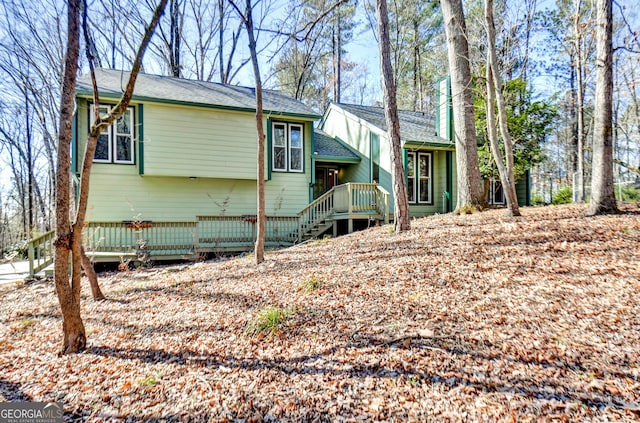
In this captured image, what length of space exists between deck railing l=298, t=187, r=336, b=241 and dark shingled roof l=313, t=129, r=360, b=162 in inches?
84.1

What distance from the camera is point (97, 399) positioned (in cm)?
283

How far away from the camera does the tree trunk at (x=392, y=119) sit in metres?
7.35

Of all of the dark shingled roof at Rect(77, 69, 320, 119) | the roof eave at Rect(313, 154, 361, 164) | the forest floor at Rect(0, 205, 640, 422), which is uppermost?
the dark shingled roof at Rect(77, 69, 320, 119)

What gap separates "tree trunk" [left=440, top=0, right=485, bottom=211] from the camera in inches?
364

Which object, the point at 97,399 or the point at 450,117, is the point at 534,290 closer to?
the point at 97,399

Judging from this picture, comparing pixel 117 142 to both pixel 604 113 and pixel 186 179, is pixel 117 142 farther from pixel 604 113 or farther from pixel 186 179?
pixel 604 113

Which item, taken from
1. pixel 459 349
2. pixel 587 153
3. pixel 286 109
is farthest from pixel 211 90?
pixel 587 153

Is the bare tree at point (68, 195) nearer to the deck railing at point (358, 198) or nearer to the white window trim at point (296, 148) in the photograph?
the deck railing at point (358, 198)

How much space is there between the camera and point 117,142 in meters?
10.5

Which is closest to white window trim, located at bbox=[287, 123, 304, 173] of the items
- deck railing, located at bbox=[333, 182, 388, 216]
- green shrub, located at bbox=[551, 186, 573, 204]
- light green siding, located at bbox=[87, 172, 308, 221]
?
light green siding, located at bbox=[87, 172, 308, 221]

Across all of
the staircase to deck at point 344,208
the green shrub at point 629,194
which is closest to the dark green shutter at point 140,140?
the staircase to deck at point 344,208

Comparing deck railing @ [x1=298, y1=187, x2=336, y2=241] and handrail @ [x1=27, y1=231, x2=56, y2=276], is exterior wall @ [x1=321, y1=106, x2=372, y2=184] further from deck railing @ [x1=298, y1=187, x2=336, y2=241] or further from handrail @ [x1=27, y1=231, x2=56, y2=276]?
handrail @ [x1=27, y1=231, x2=56, y2=276]

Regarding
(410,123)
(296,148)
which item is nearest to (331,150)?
(296,148)

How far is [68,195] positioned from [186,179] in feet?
27.0
